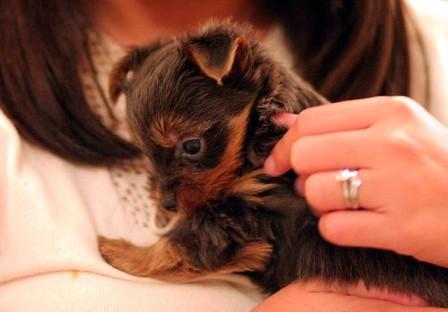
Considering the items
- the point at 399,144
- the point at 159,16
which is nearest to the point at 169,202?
the point at 399,144

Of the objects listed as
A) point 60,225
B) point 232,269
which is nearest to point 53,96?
point 60,225

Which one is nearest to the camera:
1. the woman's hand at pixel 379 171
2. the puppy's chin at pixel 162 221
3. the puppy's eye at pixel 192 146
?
the woman's hand at pixel 379 171

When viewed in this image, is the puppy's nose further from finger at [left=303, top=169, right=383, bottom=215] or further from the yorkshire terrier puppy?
finger at [left=303, top=169, right=383, bottom=215]

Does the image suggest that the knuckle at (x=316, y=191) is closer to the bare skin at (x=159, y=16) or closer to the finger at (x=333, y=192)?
the finger at (x=333, y=192)

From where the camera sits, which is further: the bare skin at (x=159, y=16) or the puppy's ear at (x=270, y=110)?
the bare skin at (x=159, y=16)

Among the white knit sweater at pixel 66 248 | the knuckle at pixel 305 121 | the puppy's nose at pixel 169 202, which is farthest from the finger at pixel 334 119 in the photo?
the white knit sweater at pixel 66 248

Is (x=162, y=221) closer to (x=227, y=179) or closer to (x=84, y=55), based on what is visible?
(x=227, y=179)

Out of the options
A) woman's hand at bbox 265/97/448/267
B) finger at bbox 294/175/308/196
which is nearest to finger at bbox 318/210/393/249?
woman's hand at bbox 265/97/448/267
